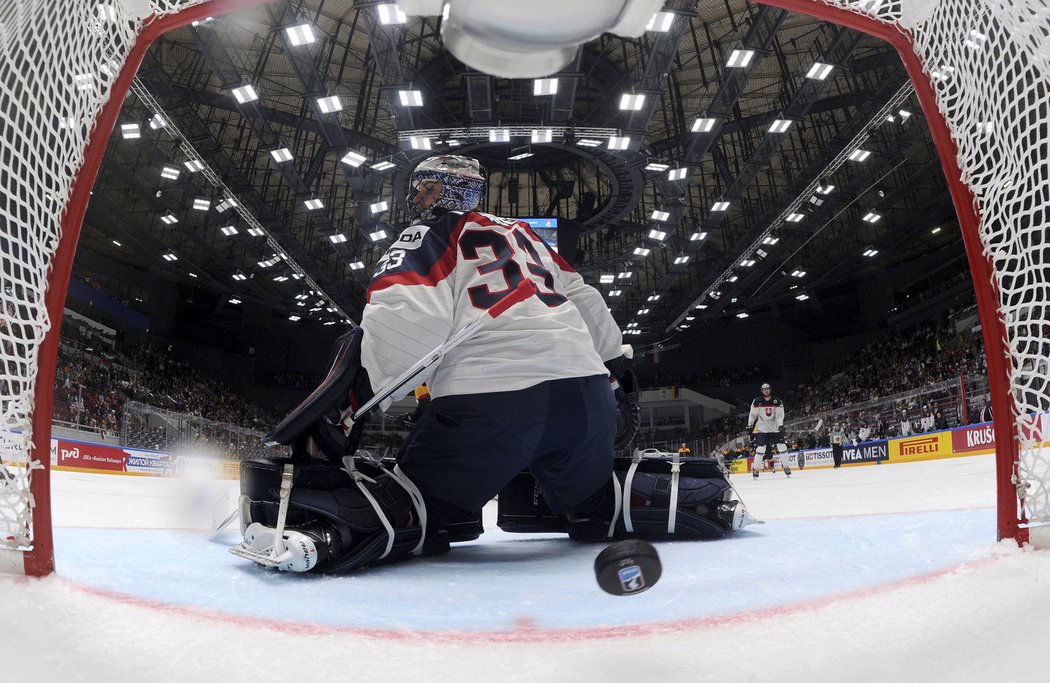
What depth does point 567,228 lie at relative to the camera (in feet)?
35.4

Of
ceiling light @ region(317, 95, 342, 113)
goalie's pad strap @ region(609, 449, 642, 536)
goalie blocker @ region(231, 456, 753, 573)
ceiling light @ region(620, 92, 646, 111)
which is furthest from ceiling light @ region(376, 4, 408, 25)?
goalie's pad strap @ region(609, 449, 642, 536)

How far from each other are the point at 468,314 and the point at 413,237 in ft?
0.87

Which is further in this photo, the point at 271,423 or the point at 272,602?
the point at 271,423

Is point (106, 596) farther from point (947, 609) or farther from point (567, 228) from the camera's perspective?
point (567, 228)

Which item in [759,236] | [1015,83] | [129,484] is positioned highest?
[759,236]

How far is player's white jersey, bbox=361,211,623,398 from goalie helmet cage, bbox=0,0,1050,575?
64 centimetres

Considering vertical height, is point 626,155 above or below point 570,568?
above

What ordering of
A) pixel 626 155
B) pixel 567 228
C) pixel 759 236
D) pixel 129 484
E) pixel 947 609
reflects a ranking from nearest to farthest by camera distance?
pixel 947 609 → pixel 129 484 → pixel 567 228 → pixel 626 155 → pixel 759 236

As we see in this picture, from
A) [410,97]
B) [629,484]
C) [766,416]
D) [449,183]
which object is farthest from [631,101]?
[629,484]

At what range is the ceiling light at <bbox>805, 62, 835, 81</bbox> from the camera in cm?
1013

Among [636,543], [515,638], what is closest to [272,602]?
[515,638]

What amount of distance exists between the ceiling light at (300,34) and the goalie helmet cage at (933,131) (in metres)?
8.17

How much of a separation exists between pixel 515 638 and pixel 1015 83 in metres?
1.33

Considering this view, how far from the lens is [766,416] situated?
36.1 ft
